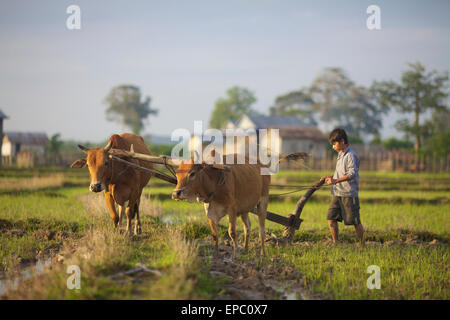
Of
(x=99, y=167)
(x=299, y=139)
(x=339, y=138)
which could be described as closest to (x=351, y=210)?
(x=339, y=138)

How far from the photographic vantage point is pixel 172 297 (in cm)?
438

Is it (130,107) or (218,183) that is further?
(130,107)

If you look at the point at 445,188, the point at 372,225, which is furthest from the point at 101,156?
the point at 445,188

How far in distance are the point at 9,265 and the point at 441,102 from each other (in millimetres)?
53536

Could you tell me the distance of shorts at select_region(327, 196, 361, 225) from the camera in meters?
7.64

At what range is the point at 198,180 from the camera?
21.1ft

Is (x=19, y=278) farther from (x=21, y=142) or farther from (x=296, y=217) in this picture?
(x=21, y=142)

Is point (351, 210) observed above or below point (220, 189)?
below

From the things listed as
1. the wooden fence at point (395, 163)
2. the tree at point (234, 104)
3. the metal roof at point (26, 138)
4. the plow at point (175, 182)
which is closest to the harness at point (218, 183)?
the plow at point (175, 182)

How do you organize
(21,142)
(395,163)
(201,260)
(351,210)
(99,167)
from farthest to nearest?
(21,142) < (395,163) < (351,210) < (99,167) < (201,260)

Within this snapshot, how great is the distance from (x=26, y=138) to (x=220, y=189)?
54758 millimetres

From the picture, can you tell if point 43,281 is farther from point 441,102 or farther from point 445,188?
point 441,102

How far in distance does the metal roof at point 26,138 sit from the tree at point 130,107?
20.6 meters
